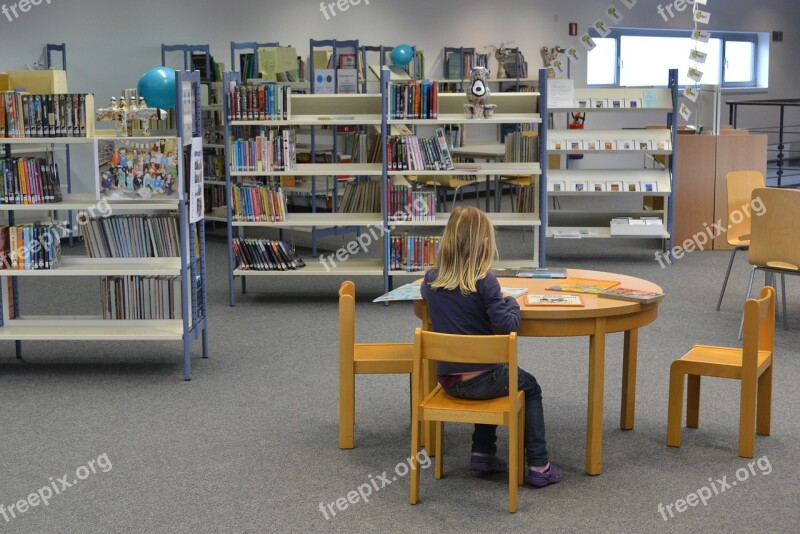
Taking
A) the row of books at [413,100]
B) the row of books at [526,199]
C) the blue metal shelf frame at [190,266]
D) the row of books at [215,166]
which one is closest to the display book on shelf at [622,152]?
the row of books at [526,199]

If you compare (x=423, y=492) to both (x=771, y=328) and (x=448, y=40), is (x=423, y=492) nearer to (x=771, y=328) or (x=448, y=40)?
(x=771, y=328)

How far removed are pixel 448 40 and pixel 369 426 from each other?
9223 mm

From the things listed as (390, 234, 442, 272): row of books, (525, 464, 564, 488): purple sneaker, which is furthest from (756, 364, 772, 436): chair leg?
(390, 234, 442, 272): row of books

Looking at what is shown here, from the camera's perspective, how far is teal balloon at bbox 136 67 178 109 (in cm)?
505

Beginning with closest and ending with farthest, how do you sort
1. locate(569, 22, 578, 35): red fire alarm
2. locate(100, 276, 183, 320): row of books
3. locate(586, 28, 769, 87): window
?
locate(100, 276, 183, 320): row of books → locate(569, 22, 578, 35): red fire alarm → locate(586, 28, 769, 87): window

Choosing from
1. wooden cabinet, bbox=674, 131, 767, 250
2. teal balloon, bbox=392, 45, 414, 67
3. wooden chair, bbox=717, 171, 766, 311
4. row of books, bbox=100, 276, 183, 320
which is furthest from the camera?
teal balloon, bbox=392, 45, 414, 67

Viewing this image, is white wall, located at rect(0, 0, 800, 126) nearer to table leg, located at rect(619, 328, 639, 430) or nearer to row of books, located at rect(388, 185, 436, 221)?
row of books, located at rect(388, 185, 436, 221)

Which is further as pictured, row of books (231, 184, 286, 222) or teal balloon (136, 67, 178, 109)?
row of books (231, 184, 286, 222)

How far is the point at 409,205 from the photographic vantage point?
22.4 ft

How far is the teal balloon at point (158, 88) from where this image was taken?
5.05m

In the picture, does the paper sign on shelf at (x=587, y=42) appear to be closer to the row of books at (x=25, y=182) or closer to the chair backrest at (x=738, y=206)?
the chair backrest at (x=738, y=206)

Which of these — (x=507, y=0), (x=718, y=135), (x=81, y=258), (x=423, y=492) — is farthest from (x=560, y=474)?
(x=507, y=0)

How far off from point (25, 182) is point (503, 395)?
2.96 metres

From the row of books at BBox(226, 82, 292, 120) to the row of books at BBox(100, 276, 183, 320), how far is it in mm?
1818
